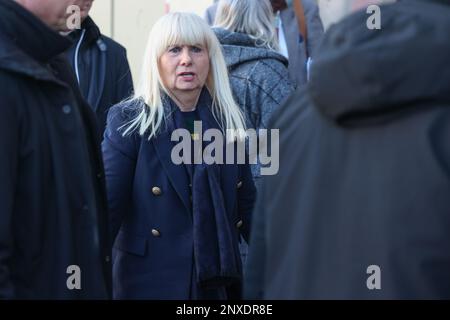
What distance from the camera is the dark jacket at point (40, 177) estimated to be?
99.6 inches

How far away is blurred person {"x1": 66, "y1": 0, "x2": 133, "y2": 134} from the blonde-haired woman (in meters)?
1.18

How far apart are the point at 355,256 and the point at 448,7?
0.51 meters

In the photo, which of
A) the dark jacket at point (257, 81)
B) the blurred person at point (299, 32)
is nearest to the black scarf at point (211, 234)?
the dark jacket at point (257, 81)

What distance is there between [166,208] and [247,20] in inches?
53.7

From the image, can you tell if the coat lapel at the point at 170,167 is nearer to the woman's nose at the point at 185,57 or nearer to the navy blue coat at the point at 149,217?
the navy blue coat at the point at 149,217

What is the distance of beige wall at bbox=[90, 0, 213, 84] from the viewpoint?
24.1 ft

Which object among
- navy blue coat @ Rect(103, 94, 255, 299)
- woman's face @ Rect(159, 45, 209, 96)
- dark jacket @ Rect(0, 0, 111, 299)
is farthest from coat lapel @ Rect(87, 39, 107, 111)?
dark jacket @ Rect(0, 0, 111, 299)

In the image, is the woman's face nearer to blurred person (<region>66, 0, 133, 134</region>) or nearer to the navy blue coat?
the navy blue coat

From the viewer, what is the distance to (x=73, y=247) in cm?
268

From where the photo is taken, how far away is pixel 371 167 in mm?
1778

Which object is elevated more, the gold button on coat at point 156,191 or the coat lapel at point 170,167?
the coat lapel at point 170,167

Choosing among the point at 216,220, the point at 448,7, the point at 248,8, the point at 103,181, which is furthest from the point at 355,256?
the point at 248,8

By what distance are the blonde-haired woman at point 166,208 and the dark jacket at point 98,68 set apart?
1.18 metres

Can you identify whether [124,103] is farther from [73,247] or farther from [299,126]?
[299,126]
